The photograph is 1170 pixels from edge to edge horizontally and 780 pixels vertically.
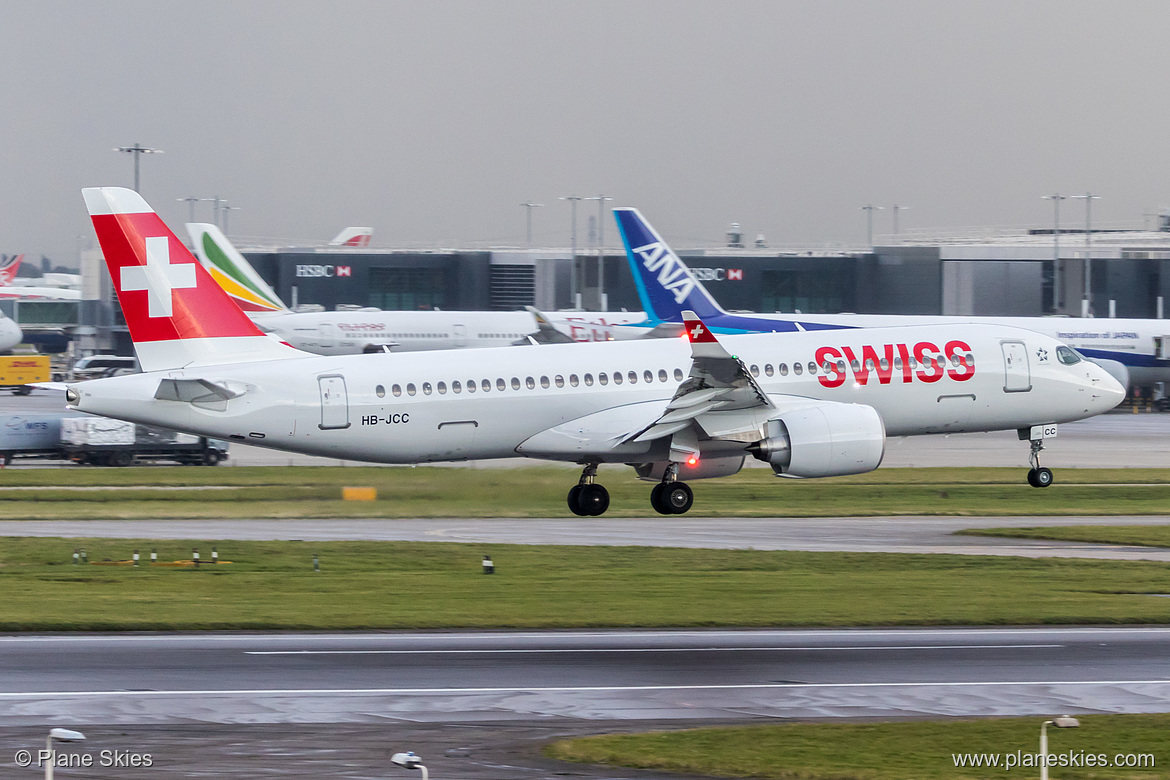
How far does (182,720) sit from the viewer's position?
15617mm

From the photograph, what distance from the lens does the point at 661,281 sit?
52625 millimetres

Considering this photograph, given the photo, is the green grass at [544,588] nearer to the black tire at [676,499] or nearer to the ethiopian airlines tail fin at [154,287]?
the black tire at [676,499]

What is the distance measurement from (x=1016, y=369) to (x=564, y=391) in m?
11.9

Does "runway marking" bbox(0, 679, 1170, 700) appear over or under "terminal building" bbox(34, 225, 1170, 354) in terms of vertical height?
under

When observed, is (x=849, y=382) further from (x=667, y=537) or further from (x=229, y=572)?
(x=229, y=572)

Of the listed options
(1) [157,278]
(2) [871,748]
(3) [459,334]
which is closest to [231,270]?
(3) [459,334]

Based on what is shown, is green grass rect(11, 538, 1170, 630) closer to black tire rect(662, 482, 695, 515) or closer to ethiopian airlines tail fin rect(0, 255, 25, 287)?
black tire rect(662, 482, 695, 515)

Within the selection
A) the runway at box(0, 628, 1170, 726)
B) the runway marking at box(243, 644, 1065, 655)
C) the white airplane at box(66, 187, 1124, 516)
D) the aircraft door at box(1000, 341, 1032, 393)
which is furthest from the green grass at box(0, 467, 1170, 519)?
the runway at box(0, 628, 1170, 726)

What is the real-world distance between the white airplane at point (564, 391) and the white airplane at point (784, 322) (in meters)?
16.7

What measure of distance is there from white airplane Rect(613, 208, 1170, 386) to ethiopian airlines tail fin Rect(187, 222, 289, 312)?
2994 centimetres

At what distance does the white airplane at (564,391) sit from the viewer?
3073 cm

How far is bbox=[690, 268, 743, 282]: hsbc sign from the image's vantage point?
109000 mm

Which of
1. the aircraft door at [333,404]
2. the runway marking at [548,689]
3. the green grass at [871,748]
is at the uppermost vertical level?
the aircraft door at [333,404]

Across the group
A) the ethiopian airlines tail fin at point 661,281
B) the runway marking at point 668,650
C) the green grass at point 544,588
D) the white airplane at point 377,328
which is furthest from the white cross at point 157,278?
the white airplane at point 377,328
